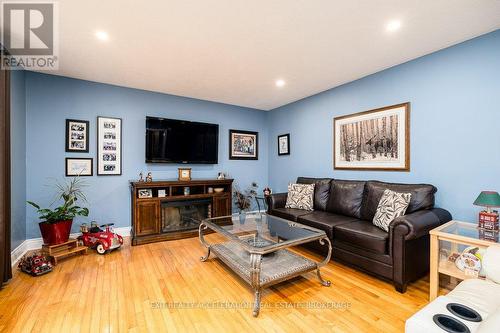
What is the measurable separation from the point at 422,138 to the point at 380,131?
49cm

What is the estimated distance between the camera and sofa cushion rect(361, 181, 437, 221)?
7.71 feet

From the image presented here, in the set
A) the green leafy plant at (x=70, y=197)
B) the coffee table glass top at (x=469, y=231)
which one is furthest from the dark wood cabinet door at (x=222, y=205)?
the coffee table glass top at (x=469, y=231)

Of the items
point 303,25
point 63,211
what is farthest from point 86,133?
point 303,25

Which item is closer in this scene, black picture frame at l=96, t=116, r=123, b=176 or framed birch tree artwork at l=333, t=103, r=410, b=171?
framed birch tree artwork at l=333, t=103, r=410, b=171

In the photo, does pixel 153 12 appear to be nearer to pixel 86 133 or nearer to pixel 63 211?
pixel 86 133

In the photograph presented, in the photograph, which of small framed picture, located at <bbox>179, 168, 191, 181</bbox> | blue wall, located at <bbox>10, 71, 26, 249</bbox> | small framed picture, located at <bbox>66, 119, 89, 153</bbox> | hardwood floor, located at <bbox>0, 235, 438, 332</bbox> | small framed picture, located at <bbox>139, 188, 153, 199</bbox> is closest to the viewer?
hardwood floor, located at <bbox>0, 235, 438, 332</bbox>

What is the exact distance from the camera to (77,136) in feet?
10.5

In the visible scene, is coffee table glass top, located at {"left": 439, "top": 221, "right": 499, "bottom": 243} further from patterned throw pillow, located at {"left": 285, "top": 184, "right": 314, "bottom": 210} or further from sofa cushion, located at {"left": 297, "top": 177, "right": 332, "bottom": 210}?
patterned throw pillow, located at {"left": 285, "top": 184, "right": 314, "bottom": 210}

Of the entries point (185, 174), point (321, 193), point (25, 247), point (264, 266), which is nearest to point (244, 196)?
point (185, 174)

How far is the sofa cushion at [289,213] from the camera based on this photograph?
9.98ft

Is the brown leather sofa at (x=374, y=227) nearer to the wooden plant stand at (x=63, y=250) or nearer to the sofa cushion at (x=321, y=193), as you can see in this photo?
the sofa cushion at (x=321, y=193)

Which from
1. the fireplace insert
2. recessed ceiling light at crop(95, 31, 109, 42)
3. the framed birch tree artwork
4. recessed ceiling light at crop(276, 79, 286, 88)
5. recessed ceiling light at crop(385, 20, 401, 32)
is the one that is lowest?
the fireplace insert

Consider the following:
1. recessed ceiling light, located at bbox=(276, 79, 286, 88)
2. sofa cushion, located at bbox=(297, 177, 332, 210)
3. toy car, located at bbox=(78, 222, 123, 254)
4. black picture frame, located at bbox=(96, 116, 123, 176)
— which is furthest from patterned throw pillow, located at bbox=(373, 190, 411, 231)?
black picture frame, located at bbox=(96, 116, 123, 176)

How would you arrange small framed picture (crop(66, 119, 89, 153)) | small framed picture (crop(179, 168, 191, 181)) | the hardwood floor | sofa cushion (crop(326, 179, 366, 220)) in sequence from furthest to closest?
small framed picture (crop(179, 168, 191, 181)) < small framed picture (crop(66, 119, 89, 153)) < sofa cushion (crop(326, 179, 366, 220)) < the hardwood floor
